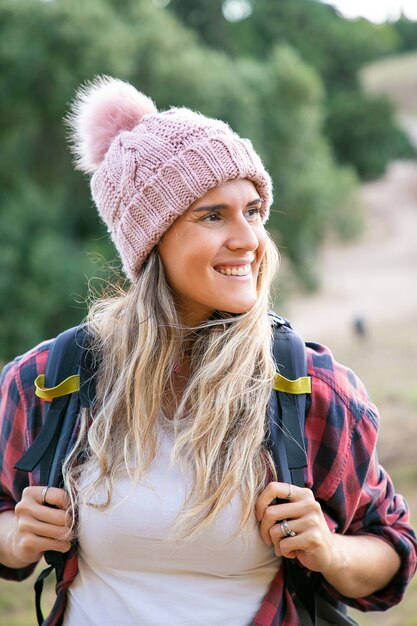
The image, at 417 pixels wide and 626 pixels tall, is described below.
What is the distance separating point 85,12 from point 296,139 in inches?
208

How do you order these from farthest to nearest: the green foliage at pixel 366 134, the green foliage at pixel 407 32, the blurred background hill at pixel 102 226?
1. the green foliage at pixel 407 32
2. the green foliage at pixel 366 134
3. the blurred background hill at pixel 102 226

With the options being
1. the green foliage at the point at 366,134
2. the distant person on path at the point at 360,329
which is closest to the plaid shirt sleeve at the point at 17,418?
the distant person on path at the point at 360,329

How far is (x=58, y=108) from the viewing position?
12742 mm

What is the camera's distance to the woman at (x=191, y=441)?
6.17 feet

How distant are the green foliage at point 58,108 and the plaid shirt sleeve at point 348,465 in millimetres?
9754

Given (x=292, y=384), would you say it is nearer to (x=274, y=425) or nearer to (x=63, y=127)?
(x=274, y=425)

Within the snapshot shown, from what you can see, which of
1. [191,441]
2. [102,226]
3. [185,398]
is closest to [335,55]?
[102,226]

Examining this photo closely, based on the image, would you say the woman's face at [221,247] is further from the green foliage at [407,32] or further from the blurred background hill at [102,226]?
the green foliage at [407,32]

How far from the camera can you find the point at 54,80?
12.6 metres

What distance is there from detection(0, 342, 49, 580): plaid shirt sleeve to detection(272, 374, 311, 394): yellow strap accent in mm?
565

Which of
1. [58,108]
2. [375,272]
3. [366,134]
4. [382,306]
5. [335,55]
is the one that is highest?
[335,55]

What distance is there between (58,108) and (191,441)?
1149cm

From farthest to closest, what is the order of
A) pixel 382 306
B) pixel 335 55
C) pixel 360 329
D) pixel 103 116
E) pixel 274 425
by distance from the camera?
pixel 335 55 → pixel 382 306 → pixel 360 329 → pixel 103 116 → pixel 274 425

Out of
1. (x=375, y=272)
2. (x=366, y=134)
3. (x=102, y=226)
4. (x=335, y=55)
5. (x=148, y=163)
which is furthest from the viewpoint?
(x=335, y=55)
